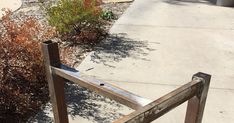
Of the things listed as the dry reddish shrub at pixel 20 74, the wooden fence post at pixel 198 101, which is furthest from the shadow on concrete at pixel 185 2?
the wooden fence post at pixel 198 101

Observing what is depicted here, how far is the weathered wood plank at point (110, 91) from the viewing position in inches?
59.7

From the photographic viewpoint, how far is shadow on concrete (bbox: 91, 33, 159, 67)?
466 cm

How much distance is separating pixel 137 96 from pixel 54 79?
60 centimetres

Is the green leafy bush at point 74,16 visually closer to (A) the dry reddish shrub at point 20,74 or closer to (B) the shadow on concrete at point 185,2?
(A) the dry reddish shrub at point 20,74

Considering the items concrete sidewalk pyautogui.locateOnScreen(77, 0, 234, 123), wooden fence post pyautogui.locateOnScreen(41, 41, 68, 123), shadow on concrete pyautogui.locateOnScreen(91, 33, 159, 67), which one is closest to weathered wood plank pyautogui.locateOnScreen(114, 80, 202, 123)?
wooden fence post pyautogui.locateOnScreen(41, 41, 68, 123)

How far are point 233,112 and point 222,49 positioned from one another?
1.86m

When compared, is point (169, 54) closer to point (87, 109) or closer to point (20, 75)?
point (87, 109)

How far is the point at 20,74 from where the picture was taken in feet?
12.0

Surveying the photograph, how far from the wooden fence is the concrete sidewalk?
1.55m

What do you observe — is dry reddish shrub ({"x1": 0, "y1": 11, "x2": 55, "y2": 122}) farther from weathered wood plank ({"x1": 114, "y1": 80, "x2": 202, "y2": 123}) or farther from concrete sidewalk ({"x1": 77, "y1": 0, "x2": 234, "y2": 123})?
weathered wood plank ({"x1": 114, "y1": 80, "x2": 202, "y2": 123})

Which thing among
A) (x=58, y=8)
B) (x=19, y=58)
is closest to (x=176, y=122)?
(x=19, y=58)

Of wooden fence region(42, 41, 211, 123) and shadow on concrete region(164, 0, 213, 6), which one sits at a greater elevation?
wooden fence region(42, 41, 211, 123)

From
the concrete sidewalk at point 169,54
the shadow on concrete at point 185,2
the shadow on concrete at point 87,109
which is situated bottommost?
the shadow on concrete at point 87,109

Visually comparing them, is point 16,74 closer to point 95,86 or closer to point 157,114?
point 95,86
